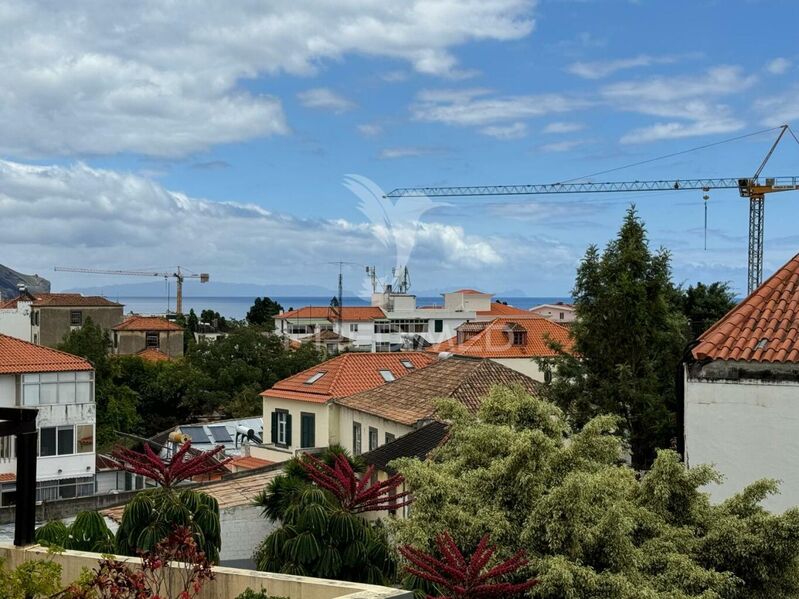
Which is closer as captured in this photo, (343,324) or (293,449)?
(293,449)

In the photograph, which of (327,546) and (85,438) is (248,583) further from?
(85,438)

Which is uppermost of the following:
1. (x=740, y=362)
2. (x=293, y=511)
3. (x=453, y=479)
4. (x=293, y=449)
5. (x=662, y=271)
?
(x=662, y=271)

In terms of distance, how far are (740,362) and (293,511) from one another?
817 centimetres

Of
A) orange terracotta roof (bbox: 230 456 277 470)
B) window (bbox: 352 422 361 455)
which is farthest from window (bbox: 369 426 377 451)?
orange terracotta roof (bbox: 230 456 277 470)

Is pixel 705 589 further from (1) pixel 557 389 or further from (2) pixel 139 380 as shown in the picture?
(2) pixel 139 380

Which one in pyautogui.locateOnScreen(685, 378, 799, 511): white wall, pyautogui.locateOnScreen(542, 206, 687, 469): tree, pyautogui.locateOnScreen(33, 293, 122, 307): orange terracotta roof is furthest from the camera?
pyautogui.locateOnScreen(33, 293, 122, 307): orange terracotta roof

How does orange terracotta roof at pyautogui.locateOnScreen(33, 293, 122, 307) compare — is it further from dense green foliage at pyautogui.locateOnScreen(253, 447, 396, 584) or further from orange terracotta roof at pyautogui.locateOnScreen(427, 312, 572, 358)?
dense green foliage at pyautogui.locateOnScreen(253, 447, 396, 584)

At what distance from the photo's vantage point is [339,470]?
45.6 ft

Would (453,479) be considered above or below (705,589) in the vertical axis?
above

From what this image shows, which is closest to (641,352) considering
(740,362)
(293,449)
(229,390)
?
(740,362)

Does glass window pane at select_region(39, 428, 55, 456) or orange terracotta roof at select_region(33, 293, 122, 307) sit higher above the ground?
orange terracotta roof at select_region(33, 293, 122, 307)

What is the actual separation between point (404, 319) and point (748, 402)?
294 feet

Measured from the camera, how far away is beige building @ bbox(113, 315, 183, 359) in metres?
86.2

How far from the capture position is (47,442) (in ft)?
124
